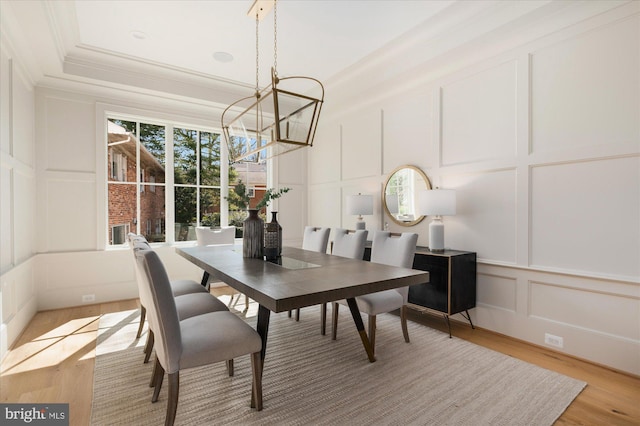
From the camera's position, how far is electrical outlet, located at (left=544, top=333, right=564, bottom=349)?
8.66 ft

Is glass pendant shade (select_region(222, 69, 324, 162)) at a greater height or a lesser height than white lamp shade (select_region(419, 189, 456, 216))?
greater

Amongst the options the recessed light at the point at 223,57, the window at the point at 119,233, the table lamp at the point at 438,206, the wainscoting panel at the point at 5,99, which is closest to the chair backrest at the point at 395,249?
the table lamp at the point at 438,206

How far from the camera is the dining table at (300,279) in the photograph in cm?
163

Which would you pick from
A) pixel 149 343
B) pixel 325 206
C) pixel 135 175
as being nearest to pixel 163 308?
pixel 149 343

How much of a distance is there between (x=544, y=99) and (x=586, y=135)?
464 mm

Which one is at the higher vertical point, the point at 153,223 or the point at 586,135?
the point at 586,135

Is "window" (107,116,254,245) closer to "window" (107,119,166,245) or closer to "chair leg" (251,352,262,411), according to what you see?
"window" (107,119,166,245)

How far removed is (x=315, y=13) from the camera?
301 centimetres

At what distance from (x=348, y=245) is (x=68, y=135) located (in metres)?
3.72

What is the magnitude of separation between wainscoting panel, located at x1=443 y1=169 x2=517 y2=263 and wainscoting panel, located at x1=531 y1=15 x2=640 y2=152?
45 cm

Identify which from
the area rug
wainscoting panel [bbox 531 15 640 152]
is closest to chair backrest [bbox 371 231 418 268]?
the area rug

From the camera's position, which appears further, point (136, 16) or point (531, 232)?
point (136, 16)

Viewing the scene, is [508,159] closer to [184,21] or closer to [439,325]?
[439,325]

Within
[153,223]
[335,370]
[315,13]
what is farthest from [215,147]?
[335,370]
